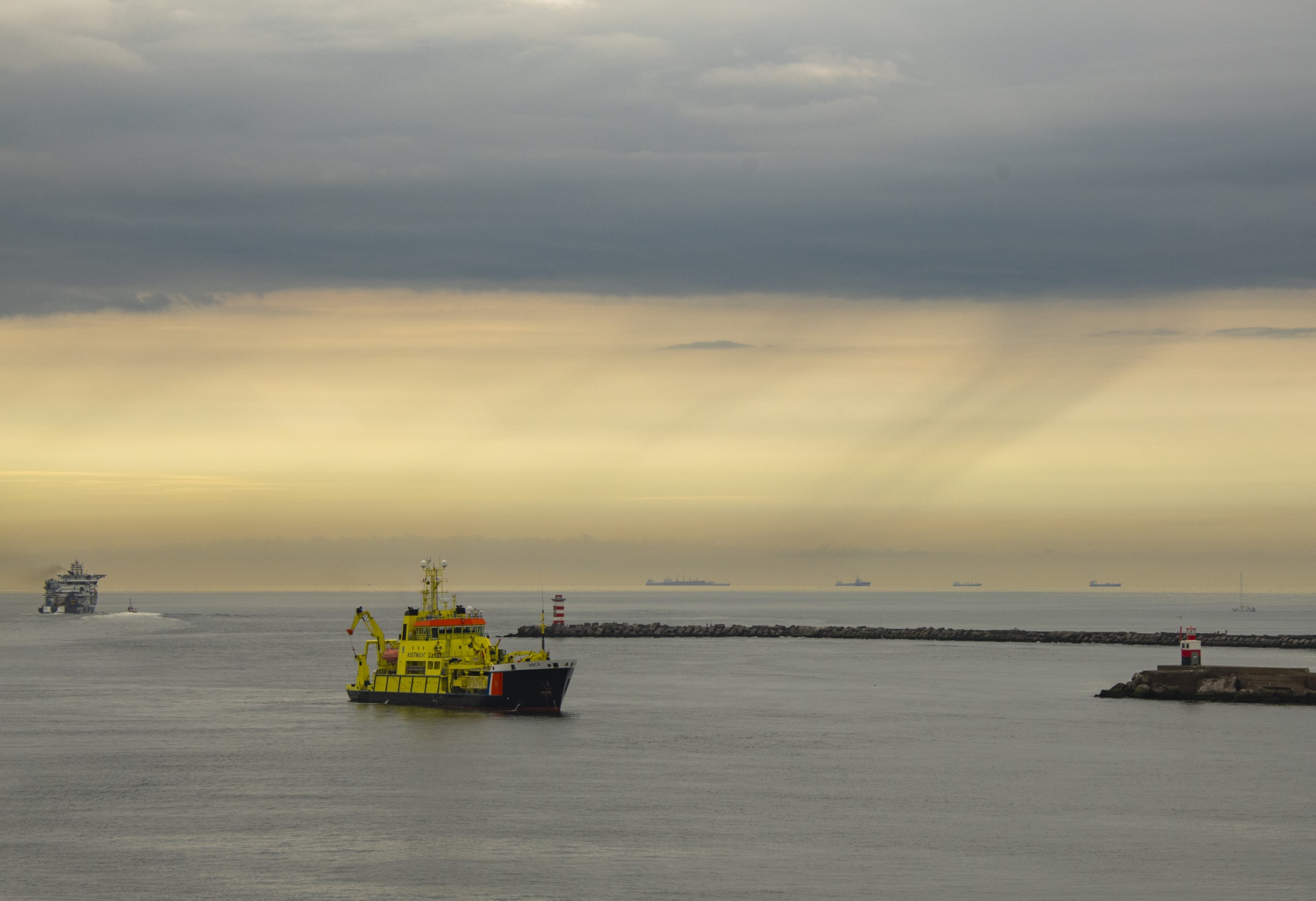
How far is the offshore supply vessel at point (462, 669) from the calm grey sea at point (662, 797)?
139 centimetres

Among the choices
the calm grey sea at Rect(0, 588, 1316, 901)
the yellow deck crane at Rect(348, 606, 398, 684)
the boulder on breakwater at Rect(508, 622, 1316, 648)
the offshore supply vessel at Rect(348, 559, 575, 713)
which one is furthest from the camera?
the boulder on breakwater at Rect(508, 622, 1316, 648)

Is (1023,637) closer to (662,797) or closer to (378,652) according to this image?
(378,652)

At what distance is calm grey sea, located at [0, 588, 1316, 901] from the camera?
41.8 meters

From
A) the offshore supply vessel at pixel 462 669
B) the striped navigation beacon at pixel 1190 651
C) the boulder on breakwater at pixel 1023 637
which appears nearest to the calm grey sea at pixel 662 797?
the offshore supply vessel at pixel 462 669

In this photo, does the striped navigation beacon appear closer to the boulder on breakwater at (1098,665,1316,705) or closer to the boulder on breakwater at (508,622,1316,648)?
the boulder on breakwater at (1098,665,1316,705)

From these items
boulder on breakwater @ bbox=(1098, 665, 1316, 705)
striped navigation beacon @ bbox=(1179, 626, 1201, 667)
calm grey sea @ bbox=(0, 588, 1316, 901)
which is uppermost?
striped navigation beacon @ bbox=(1179, 626, 1201, 667)

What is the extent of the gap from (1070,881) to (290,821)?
1036 inches

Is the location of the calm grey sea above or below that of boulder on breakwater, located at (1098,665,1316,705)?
below

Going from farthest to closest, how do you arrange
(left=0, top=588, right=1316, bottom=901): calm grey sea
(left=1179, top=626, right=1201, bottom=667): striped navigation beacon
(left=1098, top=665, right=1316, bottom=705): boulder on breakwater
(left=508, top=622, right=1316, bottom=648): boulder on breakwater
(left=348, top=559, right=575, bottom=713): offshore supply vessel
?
(left=508, top=622, right=1316, bottom=648): boulder on breakwater, (left=1179, top=626, right=1201, bottom=667): striped navigation beacon, (left=1098, top=665, right=1316, bottom=705): boulder on breakwater, (left=348, top=559, right=575, bottom=713): offshore supply vessel, (left=0, top=588, right=1316, bottom=901): calm grey sea

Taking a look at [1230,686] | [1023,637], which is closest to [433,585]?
[1230,686]

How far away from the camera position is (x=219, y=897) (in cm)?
3916

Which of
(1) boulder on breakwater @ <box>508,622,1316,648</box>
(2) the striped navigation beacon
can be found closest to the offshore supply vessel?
(2) the striped navigation beacon

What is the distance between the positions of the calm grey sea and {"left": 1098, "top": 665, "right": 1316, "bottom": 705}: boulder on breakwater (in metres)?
2.05

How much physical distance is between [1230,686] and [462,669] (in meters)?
51.2
